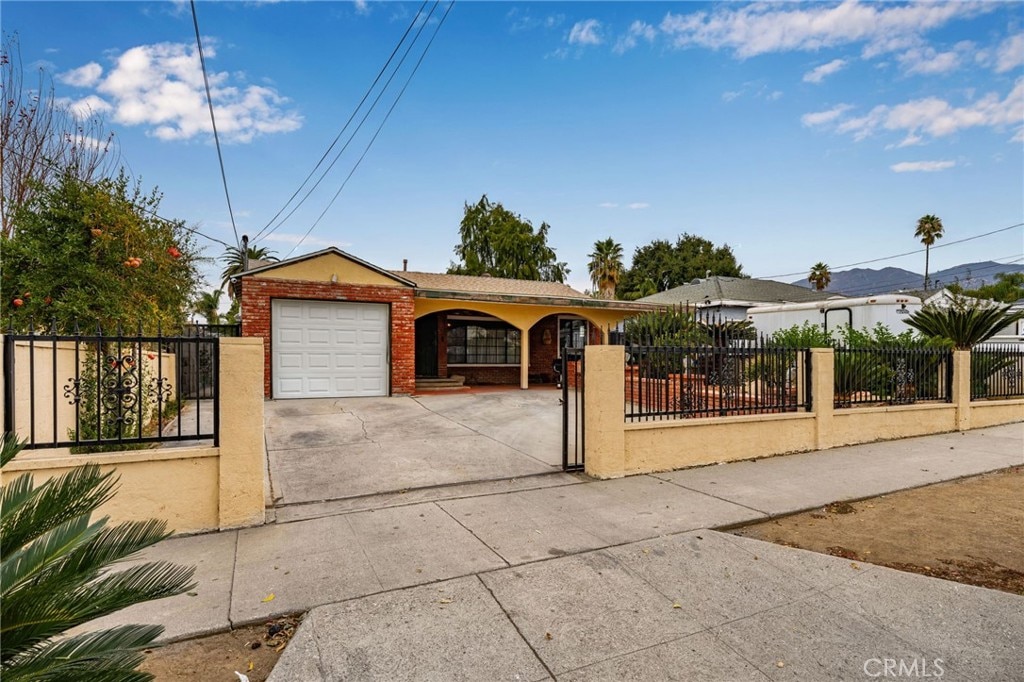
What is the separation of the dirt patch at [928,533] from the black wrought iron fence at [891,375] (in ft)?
9.52

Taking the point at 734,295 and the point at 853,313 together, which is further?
the point at 734,295

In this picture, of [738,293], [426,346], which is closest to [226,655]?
[426,346]

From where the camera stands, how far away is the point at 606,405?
19.8ft

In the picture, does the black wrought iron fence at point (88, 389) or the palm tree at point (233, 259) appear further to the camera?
the palm tree at point (233, 259)

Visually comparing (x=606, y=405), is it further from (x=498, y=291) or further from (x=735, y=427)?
(x=498, y=291)

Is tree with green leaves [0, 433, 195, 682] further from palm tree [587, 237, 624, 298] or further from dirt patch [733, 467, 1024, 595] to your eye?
palm tree [587, 237, 624, 298]

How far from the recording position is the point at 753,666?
8.73 ft

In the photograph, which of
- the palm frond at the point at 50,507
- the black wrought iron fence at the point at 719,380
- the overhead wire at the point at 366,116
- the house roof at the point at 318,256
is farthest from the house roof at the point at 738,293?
the palm frond at the point at 50,507

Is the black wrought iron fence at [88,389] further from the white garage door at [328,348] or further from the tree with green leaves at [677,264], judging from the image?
the tree with green leaves at [677,264]

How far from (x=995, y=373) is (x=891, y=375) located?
149 inches

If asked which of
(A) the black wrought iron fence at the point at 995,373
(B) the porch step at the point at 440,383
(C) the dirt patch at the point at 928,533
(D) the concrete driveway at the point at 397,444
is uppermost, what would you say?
(A) the black wrought iron fence at the point at 995,373

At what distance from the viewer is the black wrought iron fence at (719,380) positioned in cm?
666

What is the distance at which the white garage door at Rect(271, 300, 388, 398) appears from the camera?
11.7m

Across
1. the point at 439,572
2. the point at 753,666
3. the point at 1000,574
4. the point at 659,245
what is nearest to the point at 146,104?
the point at 439,572
